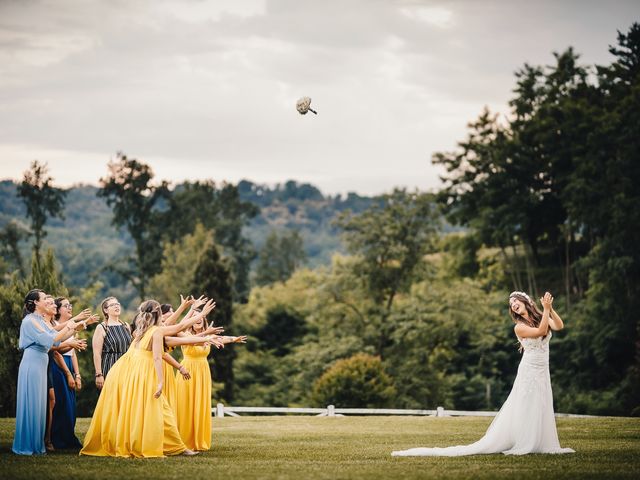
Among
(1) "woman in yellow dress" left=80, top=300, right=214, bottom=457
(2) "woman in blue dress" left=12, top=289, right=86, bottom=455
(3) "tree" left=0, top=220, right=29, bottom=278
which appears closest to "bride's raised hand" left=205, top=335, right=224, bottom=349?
(1) "woman in yellow dress" left=80, top=300, right=214, bottom=457

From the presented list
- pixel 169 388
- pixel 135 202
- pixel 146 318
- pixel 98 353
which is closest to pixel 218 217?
pixel 135 202

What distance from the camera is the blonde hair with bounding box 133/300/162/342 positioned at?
1244 centimetres

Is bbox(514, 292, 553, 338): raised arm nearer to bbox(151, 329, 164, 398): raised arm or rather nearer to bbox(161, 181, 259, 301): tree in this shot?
bbox(151, 329, 164, 398): raised arm

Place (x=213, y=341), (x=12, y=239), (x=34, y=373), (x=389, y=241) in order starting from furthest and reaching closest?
(x=12, y=239) < (x=389, y=241) < (x=213, y=341) < (x=34, y=373)

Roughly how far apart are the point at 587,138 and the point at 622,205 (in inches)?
162

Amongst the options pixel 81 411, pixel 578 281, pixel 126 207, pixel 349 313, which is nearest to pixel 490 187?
pixel 578 281

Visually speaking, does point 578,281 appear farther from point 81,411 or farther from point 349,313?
point 81,411

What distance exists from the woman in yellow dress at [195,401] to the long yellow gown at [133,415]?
1.03m

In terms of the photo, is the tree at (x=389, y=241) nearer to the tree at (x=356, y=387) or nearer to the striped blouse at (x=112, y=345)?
the tree at (x=356, y=387)

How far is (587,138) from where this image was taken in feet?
135

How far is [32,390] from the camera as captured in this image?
40.8ft

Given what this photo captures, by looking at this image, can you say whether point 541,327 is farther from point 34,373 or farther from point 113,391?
point 34,373

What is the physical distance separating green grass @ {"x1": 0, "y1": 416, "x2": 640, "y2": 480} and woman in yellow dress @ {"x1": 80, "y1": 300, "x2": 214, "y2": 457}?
0.39 metres

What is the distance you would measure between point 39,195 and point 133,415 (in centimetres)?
6213
